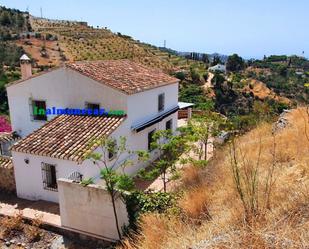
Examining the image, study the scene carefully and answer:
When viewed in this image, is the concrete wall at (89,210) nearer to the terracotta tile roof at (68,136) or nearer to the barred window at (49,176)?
the terracotta tile roof at (68,136)

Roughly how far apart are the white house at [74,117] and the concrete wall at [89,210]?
5.57ft

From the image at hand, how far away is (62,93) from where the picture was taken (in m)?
16.4

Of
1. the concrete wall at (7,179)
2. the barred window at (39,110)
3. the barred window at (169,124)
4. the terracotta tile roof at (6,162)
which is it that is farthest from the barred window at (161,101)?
the concrete wall at (7,179)

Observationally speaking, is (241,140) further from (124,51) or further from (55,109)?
(124,51)

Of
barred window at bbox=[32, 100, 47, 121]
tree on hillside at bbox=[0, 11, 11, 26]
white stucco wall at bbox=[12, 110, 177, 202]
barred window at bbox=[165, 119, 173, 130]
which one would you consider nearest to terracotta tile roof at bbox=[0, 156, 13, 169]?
white stucco wall at bbox=[12, 110, 177, 202]

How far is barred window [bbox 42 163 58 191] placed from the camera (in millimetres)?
13750

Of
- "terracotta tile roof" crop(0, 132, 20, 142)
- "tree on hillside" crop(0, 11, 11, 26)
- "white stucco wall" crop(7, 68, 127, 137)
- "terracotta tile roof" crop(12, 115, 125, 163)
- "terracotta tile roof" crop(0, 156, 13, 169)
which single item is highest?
"tree on hillside" crop(0, 11, 11, 26)

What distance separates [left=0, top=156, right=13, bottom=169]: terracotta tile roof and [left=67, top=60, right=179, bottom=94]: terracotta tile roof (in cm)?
556

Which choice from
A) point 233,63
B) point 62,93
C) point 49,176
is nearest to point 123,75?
point 62,93

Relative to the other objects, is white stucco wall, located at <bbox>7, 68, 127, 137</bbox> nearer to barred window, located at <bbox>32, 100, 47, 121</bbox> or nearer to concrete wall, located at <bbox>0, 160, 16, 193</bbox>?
barred window, located at <bbox>32, 100, 47, 121</bbox>

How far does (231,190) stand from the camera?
23.6ft

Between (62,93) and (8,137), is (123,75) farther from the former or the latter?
(8,137)

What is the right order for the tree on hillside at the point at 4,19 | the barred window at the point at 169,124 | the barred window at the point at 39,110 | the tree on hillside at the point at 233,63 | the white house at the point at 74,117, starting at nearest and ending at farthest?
1. the white house at the point at 74,117
2. the barred window at the point at 39,110
3. the barred window at the point at 169,124
4. the tree on hillside at the point at 4,19
5. the tree on hillside at the point at 233,63

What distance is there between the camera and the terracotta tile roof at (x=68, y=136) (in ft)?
42.7
